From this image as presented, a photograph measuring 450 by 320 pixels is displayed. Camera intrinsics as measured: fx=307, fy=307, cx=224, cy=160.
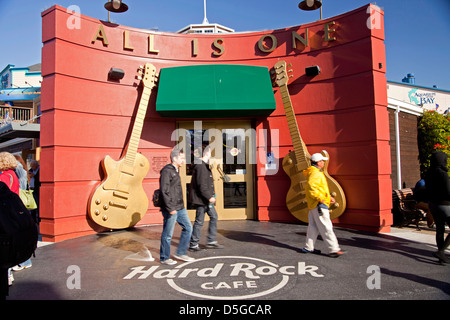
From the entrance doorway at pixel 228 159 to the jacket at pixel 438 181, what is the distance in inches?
167

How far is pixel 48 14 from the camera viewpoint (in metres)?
6.63

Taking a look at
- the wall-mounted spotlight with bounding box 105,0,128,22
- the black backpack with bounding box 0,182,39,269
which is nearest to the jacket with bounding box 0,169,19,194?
the black backpack with bounding box 0,182,39,269

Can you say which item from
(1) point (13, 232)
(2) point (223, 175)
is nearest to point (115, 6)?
(2) point (223, 175)

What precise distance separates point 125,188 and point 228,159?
9.05 feet

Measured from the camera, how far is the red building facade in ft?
21.5

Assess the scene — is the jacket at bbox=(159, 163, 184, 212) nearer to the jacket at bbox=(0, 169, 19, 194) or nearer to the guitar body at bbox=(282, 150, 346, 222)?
the jacket at bbox=(0, 169, 19, 194)

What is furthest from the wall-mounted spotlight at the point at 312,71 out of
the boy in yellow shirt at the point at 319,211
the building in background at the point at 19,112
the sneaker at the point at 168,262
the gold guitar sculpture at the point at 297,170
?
the building in background at the point at 19,112

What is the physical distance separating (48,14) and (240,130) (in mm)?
5099

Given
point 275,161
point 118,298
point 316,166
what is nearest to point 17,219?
point 118,298

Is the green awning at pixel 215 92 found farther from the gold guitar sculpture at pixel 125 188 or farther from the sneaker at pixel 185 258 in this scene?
the sneaker at pixel 185 258

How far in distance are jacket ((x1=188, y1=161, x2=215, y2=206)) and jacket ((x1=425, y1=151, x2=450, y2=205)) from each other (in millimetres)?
3434

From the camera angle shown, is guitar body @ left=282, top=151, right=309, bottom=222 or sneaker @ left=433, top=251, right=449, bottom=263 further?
guitar body @ left=282, top=151, right=309, bottom=222

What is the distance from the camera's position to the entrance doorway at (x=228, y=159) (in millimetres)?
8125

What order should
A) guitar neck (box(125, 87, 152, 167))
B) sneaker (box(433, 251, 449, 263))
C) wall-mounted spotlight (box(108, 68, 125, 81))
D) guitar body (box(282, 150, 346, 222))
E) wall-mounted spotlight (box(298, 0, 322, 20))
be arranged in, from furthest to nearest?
wall-mounted spotlight (box(298, 0, 322, 20)) < wall-mounted spotlight (box(108, 68, 125, 81)) < guitar neck (box(125, 87, 152, 167)) < guitar body (box(282, 150, 346, 222)) < sneaker (box(433, 251, 449, 263))
